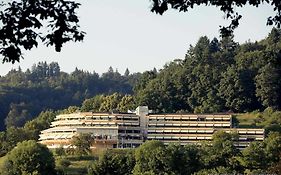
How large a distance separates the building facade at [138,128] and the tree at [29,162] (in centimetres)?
2390

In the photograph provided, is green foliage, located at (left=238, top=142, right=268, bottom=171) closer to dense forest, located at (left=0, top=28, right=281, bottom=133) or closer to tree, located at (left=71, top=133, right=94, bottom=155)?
tree, located at (left=71, top=133, right=94, bottom=155)

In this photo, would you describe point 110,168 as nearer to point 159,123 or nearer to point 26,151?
point 26,151

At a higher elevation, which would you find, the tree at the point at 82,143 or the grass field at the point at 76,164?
the tree at the point at 82,143

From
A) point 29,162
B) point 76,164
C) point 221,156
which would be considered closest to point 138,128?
point 76,164

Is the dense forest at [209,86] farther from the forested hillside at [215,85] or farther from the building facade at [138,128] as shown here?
the building facade at [138,128]

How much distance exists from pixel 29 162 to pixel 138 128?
34840 millimetres

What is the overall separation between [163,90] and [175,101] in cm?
356

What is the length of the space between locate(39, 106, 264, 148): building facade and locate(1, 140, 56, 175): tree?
78.4ft

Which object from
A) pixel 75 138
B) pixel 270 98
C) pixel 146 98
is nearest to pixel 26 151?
pixel 75 138

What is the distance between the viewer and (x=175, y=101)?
141125 millimetres

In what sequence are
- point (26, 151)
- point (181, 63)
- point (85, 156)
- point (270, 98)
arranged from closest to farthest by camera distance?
point (26, 151) → point (85, 156) → point (270, 98) → point (181, 63)

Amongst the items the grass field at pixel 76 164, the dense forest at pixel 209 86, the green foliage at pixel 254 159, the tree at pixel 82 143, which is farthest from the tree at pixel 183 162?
the dense forest at pixel 209 86

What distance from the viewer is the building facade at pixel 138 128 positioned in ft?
385

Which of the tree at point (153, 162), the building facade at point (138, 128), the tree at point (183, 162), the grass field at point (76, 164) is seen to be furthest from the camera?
the building facade at point (138, 128)
